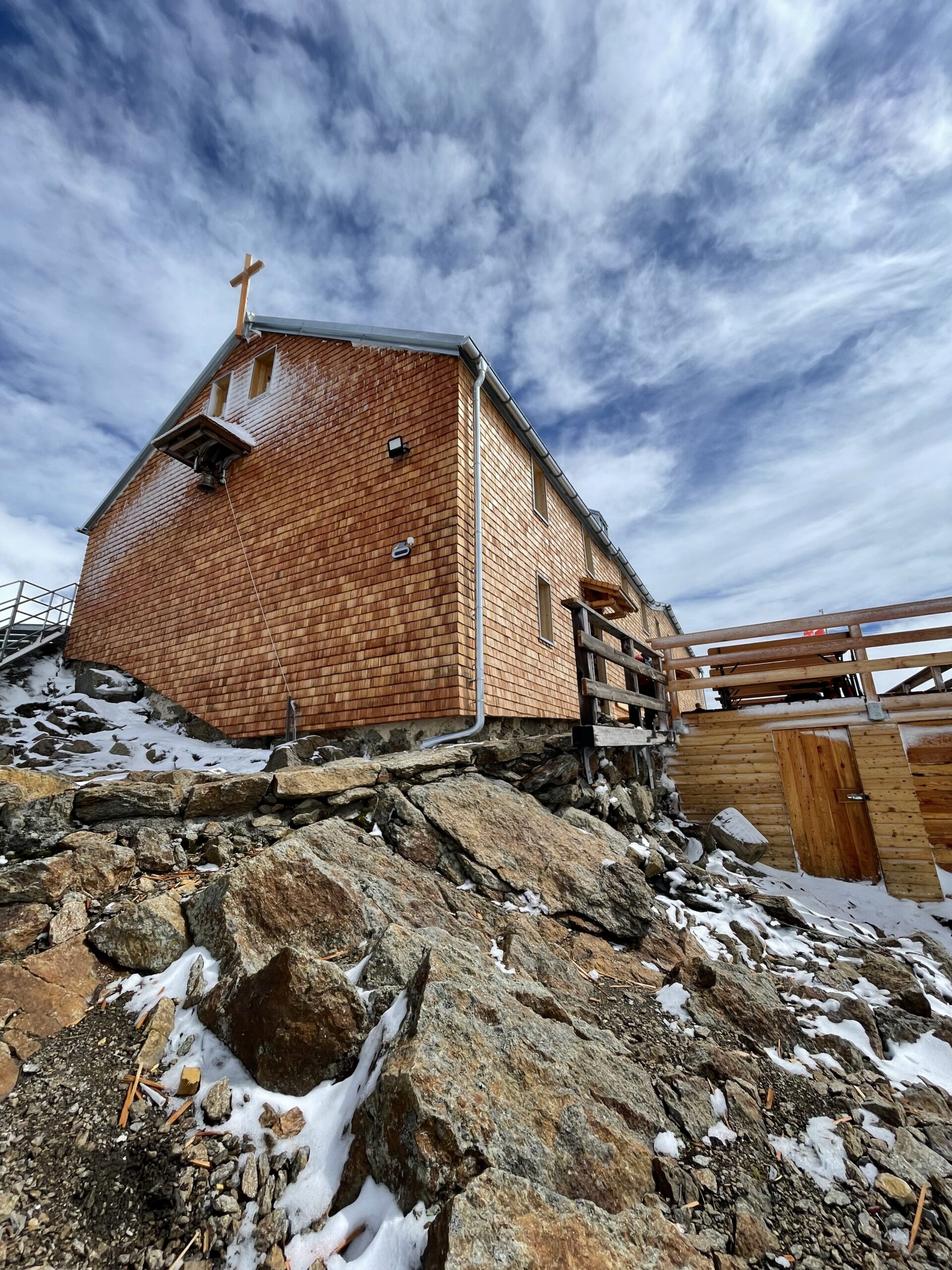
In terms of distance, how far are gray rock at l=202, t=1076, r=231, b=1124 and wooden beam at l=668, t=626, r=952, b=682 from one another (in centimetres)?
815

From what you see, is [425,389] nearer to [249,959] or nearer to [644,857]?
[644,857]

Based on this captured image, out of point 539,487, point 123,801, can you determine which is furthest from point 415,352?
point 123,801

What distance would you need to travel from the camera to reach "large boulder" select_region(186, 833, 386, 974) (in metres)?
3.30

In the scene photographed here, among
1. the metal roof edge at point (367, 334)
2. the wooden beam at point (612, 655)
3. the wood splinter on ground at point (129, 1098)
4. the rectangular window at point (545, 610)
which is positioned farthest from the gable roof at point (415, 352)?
the wood splinter on ground at point (129, 1098)

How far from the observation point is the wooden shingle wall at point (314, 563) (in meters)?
8.12

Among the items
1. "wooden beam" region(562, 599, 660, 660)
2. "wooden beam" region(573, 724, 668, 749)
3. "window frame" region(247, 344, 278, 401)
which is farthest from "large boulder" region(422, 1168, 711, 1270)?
"window frame" region(247, 344, 278, 401)

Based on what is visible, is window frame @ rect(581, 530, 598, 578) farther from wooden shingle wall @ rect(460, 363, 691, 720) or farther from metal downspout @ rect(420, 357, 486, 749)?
metal downspout @ rect(420, 357, 486, 749)

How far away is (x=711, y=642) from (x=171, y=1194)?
10.0 metres

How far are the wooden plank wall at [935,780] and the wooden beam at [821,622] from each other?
1.78m

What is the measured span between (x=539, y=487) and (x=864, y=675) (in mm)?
6814

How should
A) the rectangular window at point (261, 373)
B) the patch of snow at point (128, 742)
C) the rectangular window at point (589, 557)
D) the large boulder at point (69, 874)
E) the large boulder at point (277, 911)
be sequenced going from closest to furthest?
the large boulder at point (277, 911) < the large boulder at point (69, 874) < the patch of snow at point (128, 742) < the rectangular window at point (261, 373) < the rectangular window at point (589, 557)

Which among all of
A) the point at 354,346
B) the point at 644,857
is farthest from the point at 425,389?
the point at 644,857

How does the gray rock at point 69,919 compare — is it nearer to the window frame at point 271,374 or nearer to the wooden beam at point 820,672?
the wooden beam at point 820,672

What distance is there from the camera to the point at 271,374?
39.8 ft
